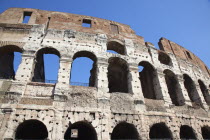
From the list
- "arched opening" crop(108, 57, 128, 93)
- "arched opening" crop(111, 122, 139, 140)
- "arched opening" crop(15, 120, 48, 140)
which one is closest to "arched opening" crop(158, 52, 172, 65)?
"arched opening" crop(108, 57, 128, 93)

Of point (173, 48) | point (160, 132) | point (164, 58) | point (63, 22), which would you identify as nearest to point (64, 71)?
point (63, 22)

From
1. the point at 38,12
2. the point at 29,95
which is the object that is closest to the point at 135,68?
the point at 29,95

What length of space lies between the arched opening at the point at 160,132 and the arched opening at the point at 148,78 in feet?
7.38

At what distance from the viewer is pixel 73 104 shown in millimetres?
7633

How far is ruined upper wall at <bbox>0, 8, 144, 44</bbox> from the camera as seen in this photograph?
10.7 meters

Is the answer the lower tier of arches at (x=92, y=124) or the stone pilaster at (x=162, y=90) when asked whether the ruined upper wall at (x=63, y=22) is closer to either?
the stone pilaster at (x=162, y=90)

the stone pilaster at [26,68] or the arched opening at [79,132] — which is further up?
the stone pilaster at [26,68]

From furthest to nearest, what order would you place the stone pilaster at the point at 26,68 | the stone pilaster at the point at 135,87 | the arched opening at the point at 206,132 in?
1. the arched opening at the point at 206,132
2. the stone pilaster at the point at 135,87
3. the stone pilaster at the point at 26,68

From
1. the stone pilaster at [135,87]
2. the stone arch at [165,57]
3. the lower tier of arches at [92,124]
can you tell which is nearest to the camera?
the lower tier of arches at [92,124]

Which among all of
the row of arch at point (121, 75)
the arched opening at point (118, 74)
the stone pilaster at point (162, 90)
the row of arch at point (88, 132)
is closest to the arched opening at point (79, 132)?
the row of arch at point (88, 132)

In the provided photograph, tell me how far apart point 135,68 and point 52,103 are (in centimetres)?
553

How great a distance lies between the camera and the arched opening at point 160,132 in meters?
8.75

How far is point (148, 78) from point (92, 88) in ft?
17.9

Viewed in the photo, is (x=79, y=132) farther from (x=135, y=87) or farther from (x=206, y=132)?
(x=206, y=132)
